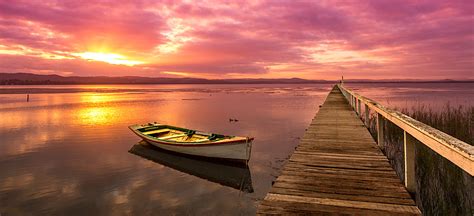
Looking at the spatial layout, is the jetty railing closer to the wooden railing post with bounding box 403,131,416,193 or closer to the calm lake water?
the wooden railing post with bounding box 403,131,416,193

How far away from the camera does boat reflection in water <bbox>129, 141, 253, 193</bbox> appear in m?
10.5

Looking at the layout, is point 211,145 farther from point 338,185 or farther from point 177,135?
point 338,185

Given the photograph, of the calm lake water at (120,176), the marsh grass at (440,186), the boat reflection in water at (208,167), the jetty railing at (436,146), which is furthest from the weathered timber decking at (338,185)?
the boat reflection in water at (208,167)

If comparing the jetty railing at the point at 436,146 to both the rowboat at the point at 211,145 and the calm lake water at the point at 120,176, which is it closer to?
the calm lake water at the point at 120,176

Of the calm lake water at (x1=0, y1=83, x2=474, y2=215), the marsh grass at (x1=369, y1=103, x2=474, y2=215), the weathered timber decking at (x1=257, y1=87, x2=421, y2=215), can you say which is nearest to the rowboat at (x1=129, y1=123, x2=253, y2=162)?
the calm lake water at (x1=0, y1=83, x2=474, y2=215)

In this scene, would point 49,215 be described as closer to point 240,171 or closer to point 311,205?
point 240,171

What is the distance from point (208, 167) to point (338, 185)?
7.78 m

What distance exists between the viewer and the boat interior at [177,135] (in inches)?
542

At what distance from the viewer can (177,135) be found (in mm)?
15305

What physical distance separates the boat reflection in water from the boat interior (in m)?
0.80

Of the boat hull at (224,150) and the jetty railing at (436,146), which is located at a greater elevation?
the jetty railing at (436,146)

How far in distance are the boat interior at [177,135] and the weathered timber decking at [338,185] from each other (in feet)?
21.7

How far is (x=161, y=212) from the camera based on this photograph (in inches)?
314

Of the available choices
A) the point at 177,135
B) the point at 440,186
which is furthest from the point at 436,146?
the point at 177,135
